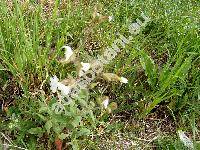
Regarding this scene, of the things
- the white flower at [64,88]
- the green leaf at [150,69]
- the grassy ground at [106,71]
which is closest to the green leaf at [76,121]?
the grassy ground at [106,71]

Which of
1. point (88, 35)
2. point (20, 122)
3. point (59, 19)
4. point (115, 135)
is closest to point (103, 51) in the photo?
point (88, 35)

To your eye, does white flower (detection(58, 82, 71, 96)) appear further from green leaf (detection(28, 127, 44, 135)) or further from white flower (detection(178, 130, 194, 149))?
white flower (detection(178, 130, 194, 149))

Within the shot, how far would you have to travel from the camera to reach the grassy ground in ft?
5.98

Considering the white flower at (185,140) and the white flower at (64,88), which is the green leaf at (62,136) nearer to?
the white flower at (64,88)

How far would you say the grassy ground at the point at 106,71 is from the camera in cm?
182

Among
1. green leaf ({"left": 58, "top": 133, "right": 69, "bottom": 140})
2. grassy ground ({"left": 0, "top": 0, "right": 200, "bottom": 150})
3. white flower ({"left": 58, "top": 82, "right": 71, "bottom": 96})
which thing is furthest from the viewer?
grassy ground ({"left": 0, "top": 0, "right": 200, "bottom": 150})

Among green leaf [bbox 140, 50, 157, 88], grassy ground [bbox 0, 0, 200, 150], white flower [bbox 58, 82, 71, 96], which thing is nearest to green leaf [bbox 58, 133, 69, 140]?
grassy ground [bbox 0, 0, 200, 150]

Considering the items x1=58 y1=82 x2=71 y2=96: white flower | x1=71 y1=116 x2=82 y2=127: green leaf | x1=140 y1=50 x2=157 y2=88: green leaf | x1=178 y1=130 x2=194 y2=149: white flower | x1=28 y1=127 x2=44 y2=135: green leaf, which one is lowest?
x1=178 y1=130 x2=194 y2=149: white flower

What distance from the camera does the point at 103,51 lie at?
208 centimetres

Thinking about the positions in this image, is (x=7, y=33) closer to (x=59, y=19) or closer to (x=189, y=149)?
(x=59, y=19)

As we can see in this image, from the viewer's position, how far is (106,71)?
199cm

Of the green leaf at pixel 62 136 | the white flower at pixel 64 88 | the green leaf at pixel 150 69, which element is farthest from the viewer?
the green leaf at pixel 150 69

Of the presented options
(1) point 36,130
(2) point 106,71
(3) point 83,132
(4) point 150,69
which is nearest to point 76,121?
(3) point 83,132

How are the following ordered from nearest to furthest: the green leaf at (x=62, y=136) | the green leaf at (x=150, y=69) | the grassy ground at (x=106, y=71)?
the green leaf at (x=62, y=136) → the grassy ground at (x=106, y=71) → the green leaf at (x=150, y=69)
